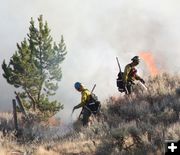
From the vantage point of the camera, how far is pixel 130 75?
20750mm

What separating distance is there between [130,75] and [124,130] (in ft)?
25.5

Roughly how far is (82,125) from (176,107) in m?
3.58

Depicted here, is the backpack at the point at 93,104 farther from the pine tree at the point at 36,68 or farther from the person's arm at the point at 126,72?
the pine tree at the point at 36,68

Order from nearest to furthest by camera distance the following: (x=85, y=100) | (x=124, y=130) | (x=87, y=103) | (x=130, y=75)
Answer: (x=124, y=130) → (x=85, y=100) → (x=87, y=103) → (x=130, y=75)

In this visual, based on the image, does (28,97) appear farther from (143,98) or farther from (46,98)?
(143,98)

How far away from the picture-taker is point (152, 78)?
2305cm

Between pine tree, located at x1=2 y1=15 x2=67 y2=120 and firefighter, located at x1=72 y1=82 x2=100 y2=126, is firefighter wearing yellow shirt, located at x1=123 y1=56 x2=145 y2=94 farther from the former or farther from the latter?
pine tree, located at x1=2 y1=15 x2=67 y2=120

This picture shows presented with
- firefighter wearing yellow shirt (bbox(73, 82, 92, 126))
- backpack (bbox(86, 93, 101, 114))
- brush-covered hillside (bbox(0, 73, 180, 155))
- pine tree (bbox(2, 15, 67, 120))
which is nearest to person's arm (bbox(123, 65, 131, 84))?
brush-covered hillside (bbox(0, 73, 180, 155))

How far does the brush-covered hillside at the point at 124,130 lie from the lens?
1227 centimetres

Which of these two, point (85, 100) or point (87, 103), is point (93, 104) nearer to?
point (87, 103)

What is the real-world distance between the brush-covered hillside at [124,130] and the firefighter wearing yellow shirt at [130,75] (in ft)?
1.00

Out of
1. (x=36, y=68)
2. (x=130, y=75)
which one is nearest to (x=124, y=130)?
(x=130, y=75)

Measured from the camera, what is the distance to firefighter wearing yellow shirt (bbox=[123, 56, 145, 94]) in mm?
20438

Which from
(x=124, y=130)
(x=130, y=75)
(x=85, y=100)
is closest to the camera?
(x=124, y=130)
